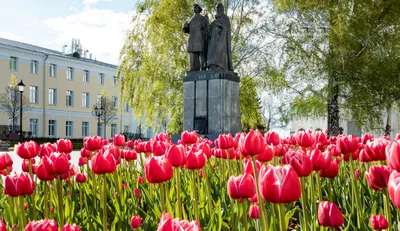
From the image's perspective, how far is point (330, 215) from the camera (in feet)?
4.75

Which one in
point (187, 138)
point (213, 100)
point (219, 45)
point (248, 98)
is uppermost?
point (219, 45)

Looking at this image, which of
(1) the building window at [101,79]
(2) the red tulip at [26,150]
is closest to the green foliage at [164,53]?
(2) the red tulip at [26,150]

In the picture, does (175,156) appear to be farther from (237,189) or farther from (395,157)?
(395,157)

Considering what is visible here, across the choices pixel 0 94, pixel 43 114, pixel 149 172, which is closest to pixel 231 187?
pixel 149 172

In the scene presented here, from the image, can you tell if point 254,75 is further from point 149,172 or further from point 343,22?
point 149,172

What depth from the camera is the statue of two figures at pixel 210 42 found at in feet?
34.6

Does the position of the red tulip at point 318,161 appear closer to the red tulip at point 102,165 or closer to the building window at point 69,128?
the red tulip at point 102,165

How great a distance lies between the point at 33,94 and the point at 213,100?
1174 inches

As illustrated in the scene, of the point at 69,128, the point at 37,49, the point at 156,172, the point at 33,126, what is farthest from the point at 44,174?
the point at 37,49

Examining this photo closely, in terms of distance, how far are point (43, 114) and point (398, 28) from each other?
29.3 meters

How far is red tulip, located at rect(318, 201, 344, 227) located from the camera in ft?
4.71

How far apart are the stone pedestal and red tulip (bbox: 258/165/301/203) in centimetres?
897

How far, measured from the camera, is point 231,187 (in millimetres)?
1557

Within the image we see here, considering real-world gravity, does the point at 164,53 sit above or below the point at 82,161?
above
